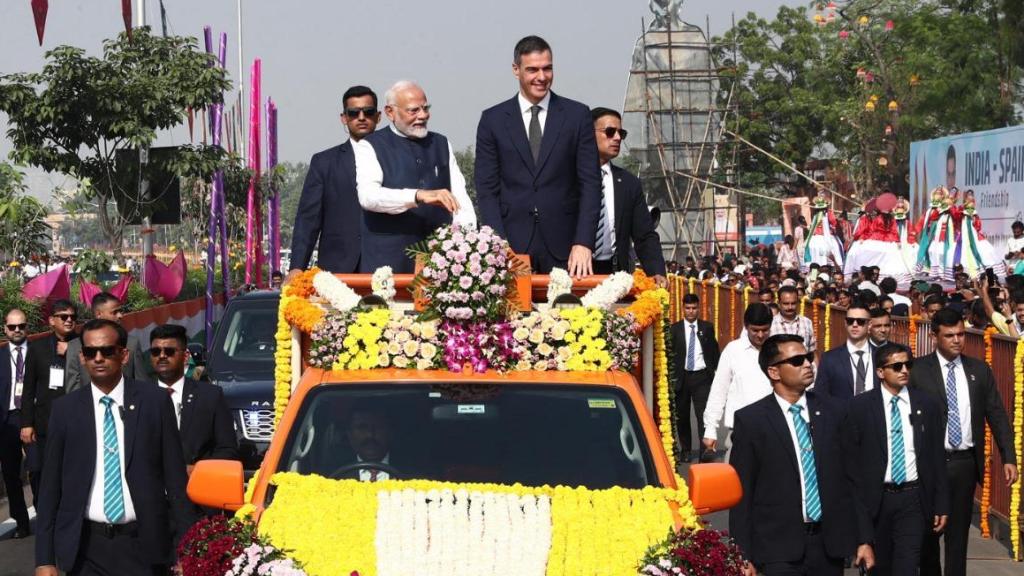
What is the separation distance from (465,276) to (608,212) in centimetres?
297

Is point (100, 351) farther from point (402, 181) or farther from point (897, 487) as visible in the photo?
point (897, 487)

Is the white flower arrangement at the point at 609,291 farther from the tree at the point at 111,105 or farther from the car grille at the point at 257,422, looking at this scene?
the tree at the point at 111,105

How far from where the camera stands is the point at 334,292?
777 cm

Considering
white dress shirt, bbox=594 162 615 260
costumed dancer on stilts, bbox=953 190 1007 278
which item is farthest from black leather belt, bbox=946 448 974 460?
costumed dancer on stilts, bbox=953 190 1007 278

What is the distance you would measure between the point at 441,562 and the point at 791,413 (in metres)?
2.93

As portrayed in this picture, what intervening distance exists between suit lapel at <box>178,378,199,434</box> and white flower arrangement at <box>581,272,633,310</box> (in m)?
2.46

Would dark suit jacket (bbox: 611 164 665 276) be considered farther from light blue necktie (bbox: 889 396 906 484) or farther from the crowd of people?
the crowd of people

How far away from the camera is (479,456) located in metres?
6.73

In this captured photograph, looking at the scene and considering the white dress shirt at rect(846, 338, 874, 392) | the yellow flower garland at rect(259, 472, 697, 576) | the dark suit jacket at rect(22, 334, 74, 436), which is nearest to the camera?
the yellow flower garland at rect(259, 472, 697, 576)

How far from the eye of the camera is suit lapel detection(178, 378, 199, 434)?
8.95 metres

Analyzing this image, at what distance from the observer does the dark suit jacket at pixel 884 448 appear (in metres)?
9.11

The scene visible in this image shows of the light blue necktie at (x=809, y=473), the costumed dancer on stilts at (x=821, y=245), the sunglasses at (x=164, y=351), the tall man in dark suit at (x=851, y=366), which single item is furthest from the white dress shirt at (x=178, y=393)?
the costumed dancer on stilts at (x=821, y=245)

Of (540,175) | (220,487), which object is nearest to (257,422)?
(540,175)

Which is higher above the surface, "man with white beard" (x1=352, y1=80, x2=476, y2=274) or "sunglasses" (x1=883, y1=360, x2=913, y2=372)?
"man with white beard" (x1=352, y1=80, x2=476, y2=274)
